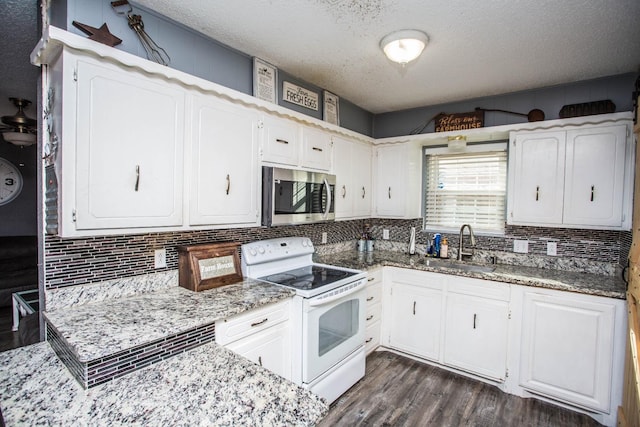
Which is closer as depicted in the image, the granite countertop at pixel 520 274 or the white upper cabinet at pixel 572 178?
the granite countertop at pixel 520 274

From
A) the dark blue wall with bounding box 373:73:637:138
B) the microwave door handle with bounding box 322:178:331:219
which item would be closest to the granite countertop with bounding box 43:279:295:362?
the microwave door handle with bounding box 322:178:331:219

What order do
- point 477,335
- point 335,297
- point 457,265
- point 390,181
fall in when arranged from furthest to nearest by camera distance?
point 390,181, point 457,265, point 477,335, point 335,297

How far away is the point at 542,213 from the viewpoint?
2.65 m

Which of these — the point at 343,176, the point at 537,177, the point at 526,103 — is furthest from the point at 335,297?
the point at 526,103

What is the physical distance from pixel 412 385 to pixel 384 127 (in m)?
2.68

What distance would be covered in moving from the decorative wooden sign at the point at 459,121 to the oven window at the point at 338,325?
79.3 inches

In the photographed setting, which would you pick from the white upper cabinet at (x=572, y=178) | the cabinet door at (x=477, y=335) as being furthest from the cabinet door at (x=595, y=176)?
the cabinet door at (x=477, y=335)

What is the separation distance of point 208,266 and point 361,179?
1.88 meters

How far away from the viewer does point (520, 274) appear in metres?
2.57

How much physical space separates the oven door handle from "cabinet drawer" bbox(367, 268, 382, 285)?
0.95 ft

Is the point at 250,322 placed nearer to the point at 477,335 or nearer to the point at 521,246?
the point at 477,335

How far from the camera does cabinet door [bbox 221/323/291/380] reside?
1.78 meters

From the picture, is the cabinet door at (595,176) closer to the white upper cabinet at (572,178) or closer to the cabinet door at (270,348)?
the white upper cabinet at (572,178)

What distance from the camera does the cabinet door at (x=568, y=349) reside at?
85.4 inches
